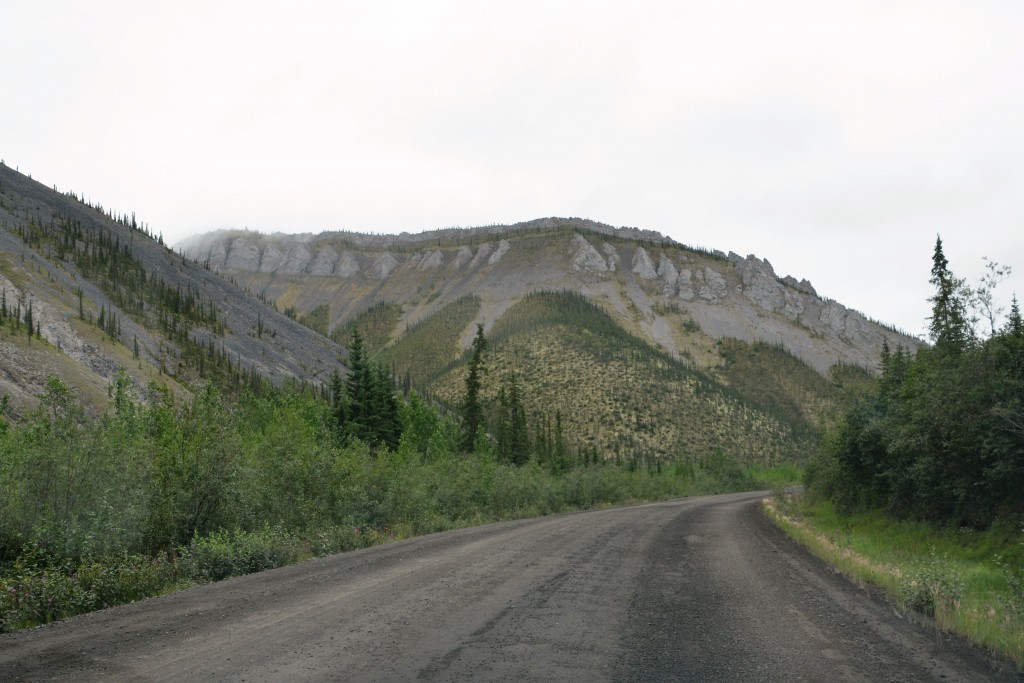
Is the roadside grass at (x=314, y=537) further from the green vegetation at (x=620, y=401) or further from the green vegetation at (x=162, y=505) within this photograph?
the green vegetation at (x=620, y=401)

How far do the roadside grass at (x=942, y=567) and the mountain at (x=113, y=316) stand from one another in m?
50.1

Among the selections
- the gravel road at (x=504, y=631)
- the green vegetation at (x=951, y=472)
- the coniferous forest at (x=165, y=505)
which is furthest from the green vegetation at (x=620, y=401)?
the gravel road at (x=504, y=631)

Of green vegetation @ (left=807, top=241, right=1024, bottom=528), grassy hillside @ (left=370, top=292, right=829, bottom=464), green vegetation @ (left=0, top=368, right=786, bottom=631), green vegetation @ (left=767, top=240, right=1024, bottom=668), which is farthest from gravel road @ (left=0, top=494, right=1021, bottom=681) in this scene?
grassy hillside @ (left=370, top=292, right=829, bottom=464)

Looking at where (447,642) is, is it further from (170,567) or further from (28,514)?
(28,514)

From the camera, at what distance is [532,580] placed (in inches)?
394

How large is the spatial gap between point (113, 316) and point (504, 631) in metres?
98.3

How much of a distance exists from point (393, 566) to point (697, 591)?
5.50m

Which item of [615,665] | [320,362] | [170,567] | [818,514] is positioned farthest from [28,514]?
[320,362]

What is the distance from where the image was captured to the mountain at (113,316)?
6056cm

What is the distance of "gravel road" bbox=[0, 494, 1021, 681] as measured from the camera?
552 cm

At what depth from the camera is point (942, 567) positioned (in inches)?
417

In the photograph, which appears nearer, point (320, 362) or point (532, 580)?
point (532, 580)

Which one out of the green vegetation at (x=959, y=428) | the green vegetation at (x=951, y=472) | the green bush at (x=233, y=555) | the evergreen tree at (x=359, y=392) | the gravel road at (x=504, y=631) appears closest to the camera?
the gravel road at (x=504, y=631)

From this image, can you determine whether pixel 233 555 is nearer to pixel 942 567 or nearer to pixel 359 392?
pixel 942 567
